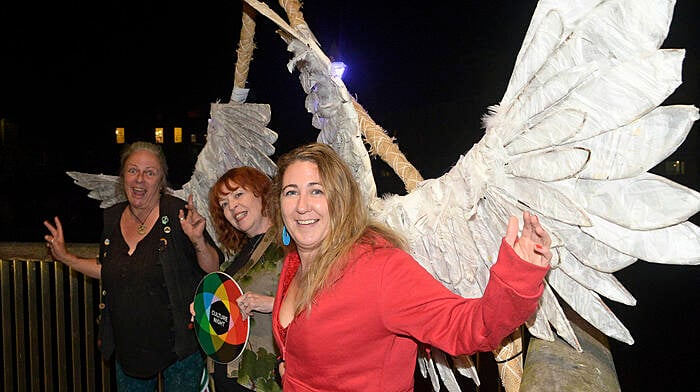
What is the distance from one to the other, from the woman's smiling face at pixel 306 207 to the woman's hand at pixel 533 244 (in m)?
0.45

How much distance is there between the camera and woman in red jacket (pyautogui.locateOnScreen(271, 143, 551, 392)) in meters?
0.96

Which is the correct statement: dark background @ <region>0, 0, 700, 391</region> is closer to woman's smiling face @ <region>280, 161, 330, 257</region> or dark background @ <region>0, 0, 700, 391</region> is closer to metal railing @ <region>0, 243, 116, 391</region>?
metal railing @ <region>0, 243, 116, 391</region>

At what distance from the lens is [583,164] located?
1105mm

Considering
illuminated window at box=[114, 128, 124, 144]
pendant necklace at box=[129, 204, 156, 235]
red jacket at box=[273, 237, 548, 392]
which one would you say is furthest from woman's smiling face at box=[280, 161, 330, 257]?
illuminated window at box=[114, 128, 124, 144]

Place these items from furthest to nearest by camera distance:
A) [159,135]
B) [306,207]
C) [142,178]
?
[159,135] → [142,178] → [306,207]

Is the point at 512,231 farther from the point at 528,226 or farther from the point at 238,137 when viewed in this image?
the point at 238,137

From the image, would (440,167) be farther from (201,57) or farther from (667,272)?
(667,272)

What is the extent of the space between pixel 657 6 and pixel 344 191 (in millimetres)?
696

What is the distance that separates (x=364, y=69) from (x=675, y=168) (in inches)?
243

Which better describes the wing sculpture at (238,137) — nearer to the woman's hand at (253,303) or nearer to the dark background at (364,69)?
the woman's hand at (253,303)

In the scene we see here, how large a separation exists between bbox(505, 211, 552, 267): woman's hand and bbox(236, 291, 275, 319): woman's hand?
996mm

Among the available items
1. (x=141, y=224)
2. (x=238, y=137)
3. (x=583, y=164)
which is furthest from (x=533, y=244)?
(x=238, y=137)

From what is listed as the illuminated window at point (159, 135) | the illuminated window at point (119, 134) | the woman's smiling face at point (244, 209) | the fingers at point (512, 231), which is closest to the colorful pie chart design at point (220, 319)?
the woman's smiling face at point (244, 209)

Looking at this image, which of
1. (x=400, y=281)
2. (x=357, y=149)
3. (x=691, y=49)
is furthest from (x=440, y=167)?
(x=400, y=281)
